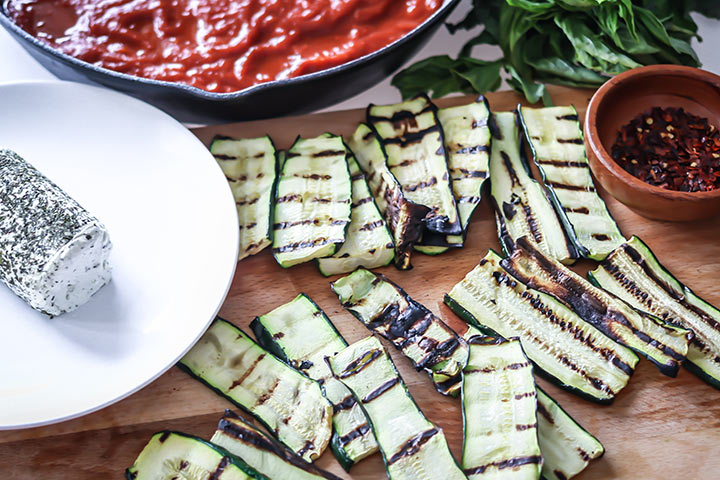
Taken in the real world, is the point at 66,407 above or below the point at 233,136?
below

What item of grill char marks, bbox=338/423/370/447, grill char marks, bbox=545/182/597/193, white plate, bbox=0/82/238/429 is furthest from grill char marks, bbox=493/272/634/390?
white plate, bbox=0/82/238/429

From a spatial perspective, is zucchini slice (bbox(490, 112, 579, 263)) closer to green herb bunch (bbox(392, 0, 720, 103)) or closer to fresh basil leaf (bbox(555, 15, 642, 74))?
green herb bunch (bbox(392, 0, 720, 103))

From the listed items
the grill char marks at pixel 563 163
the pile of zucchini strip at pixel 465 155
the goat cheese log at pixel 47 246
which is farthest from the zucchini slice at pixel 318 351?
the grill char marks at pixel 563 163

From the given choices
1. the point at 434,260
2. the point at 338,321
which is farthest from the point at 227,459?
the point at 434,260

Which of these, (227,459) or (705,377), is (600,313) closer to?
(705,377)

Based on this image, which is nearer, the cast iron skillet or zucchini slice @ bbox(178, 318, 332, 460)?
zucchini slice @ bbox(178, 318, 332, 460)

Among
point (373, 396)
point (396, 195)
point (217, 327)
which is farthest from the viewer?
point (396, 195)
